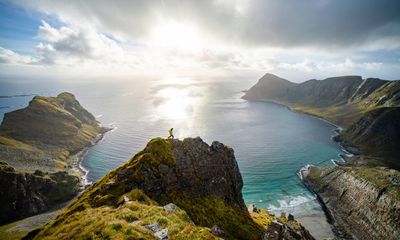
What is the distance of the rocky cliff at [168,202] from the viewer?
23000 millimetres

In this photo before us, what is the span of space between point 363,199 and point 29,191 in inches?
5497

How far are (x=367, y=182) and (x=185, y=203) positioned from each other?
8924 cm

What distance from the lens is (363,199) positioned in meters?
93.5

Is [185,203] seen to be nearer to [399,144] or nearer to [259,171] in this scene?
[259,171]

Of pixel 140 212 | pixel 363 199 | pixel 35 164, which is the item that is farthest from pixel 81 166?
pixel 363 199

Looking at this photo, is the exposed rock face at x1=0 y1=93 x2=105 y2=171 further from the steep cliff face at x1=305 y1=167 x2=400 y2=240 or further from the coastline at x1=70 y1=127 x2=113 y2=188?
the steep cliff face at x1=305 y1=167 x2=400 y2=240

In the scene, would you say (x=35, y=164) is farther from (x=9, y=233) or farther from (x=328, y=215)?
(x=328, y=215)

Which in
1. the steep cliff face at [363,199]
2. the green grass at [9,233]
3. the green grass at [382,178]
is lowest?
the green grass at [9,233]

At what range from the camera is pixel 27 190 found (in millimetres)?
101812

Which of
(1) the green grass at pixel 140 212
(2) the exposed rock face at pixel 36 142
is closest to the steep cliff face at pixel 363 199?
(1) the green grass at pixel 140 212

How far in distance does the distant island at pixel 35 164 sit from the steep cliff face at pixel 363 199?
119m

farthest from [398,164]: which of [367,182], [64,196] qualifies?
[64,196]

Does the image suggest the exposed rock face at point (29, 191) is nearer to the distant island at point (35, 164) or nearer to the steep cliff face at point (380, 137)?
the distant island at point (35, 164)

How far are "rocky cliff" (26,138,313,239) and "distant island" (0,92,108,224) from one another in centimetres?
7539
